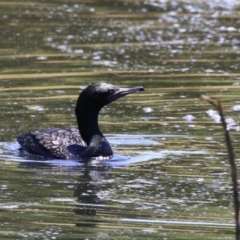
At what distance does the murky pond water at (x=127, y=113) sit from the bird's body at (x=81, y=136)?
24cm

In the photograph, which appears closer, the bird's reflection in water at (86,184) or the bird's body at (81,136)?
the bird's reflection in water at (86,184)

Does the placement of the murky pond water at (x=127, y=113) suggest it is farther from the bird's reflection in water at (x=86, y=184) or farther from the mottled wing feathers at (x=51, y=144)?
the mottled wing feathers at (x=51, y=144)

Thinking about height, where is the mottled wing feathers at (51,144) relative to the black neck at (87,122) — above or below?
below

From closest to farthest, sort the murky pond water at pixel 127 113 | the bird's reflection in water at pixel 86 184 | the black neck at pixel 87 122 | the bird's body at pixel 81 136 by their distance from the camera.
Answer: the murky pond water at pixel 127 113
the bird's reflection in water at pixel 86 184
the bird's body at pixel 81 136
the black neck at pixel 87 122

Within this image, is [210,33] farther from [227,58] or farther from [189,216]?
[189,216]

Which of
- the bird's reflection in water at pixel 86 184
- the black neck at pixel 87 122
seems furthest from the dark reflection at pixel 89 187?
the black neck at pixel 87 122

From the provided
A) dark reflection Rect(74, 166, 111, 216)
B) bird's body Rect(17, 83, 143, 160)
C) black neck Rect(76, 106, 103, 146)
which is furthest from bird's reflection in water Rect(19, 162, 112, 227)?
black neck Rect(76, 106, 103, 146)

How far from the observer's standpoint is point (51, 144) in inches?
452

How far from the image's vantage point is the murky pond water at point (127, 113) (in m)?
8.46

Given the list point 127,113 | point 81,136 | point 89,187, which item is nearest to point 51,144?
point 81,136

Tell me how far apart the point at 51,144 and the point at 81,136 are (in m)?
0.50

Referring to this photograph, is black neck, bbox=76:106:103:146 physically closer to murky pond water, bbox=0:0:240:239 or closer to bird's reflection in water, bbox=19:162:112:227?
murky pond water, bbox=0:0:240:239

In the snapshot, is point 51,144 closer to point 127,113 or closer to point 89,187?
point 89,187

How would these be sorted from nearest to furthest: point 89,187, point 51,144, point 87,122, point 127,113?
point 89,187 → point 51,144 → point 87,122 → point 127,113
